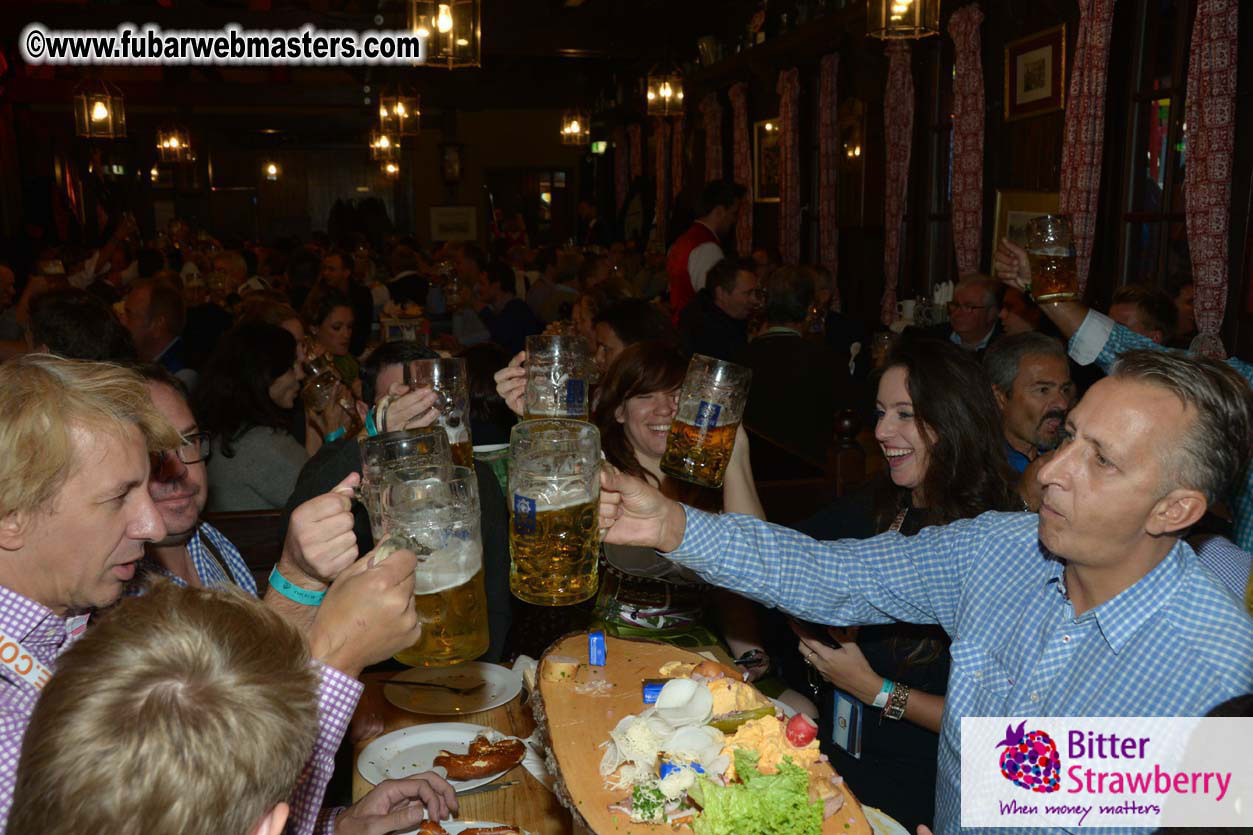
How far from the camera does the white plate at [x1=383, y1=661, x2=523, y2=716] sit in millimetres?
1800

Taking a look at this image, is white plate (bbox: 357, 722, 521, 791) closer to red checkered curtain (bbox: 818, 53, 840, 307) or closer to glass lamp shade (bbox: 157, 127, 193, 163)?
red checkered curtain (bbox: 818, 53, 840, 307)

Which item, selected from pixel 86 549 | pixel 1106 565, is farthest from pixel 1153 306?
pixel 86 549

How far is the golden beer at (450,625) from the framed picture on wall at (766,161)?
29.1 ft

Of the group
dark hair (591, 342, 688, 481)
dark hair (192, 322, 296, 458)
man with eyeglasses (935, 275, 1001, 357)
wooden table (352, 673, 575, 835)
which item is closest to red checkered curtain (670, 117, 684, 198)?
man with eyeglasses (935, 275, 1001, 357)

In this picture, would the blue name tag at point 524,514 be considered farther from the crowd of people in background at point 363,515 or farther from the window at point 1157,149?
the window at point 1157,149

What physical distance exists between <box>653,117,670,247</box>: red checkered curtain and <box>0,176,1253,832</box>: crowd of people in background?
853 cm

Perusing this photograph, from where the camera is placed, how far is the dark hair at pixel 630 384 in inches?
102

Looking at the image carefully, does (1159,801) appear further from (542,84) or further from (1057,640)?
(542,84)

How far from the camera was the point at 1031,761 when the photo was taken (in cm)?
132

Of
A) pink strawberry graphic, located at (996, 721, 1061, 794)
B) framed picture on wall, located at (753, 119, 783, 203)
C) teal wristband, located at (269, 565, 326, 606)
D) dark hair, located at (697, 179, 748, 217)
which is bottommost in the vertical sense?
pink strawberry graphic, located at (996, 721, 1061, 794)

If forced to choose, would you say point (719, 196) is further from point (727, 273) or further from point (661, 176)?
point (661, 176)

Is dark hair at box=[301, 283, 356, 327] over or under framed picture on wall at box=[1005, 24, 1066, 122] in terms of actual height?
under

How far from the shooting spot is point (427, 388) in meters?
1.81

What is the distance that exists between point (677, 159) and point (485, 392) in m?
10.3
